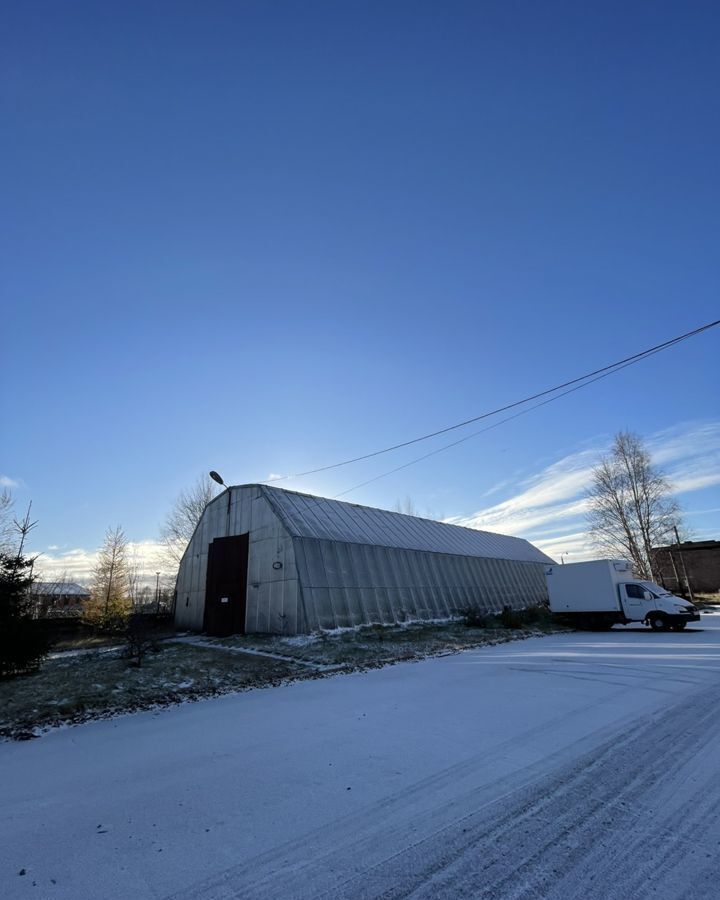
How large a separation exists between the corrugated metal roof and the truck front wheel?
425 inches

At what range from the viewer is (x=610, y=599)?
21.8 metres

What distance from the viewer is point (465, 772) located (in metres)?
4.62

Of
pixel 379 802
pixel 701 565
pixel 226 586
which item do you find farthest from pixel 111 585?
pixel 701 565

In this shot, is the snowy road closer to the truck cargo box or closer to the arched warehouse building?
the arched warehouse building

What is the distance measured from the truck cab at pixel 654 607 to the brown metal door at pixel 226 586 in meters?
18.0

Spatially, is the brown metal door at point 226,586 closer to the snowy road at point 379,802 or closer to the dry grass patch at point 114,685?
the dry grass patch at point 114,685

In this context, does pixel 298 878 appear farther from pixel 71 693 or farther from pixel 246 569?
pixel 246 569

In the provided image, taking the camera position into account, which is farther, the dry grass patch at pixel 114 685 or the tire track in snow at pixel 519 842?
the dry grass patch at pixel 114 685

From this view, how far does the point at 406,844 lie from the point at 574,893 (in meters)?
1.16

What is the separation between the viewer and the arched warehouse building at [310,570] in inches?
725

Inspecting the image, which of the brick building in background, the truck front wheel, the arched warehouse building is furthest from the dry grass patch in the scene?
the brick building in background

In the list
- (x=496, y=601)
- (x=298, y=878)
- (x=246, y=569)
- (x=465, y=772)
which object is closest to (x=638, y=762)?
(x=465, y=772)

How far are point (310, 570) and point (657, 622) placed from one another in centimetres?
1602

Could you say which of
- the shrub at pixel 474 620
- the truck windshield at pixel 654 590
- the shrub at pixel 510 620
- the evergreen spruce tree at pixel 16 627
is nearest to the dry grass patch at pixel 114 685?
the evergreen spruce tree at pixel 16 627
